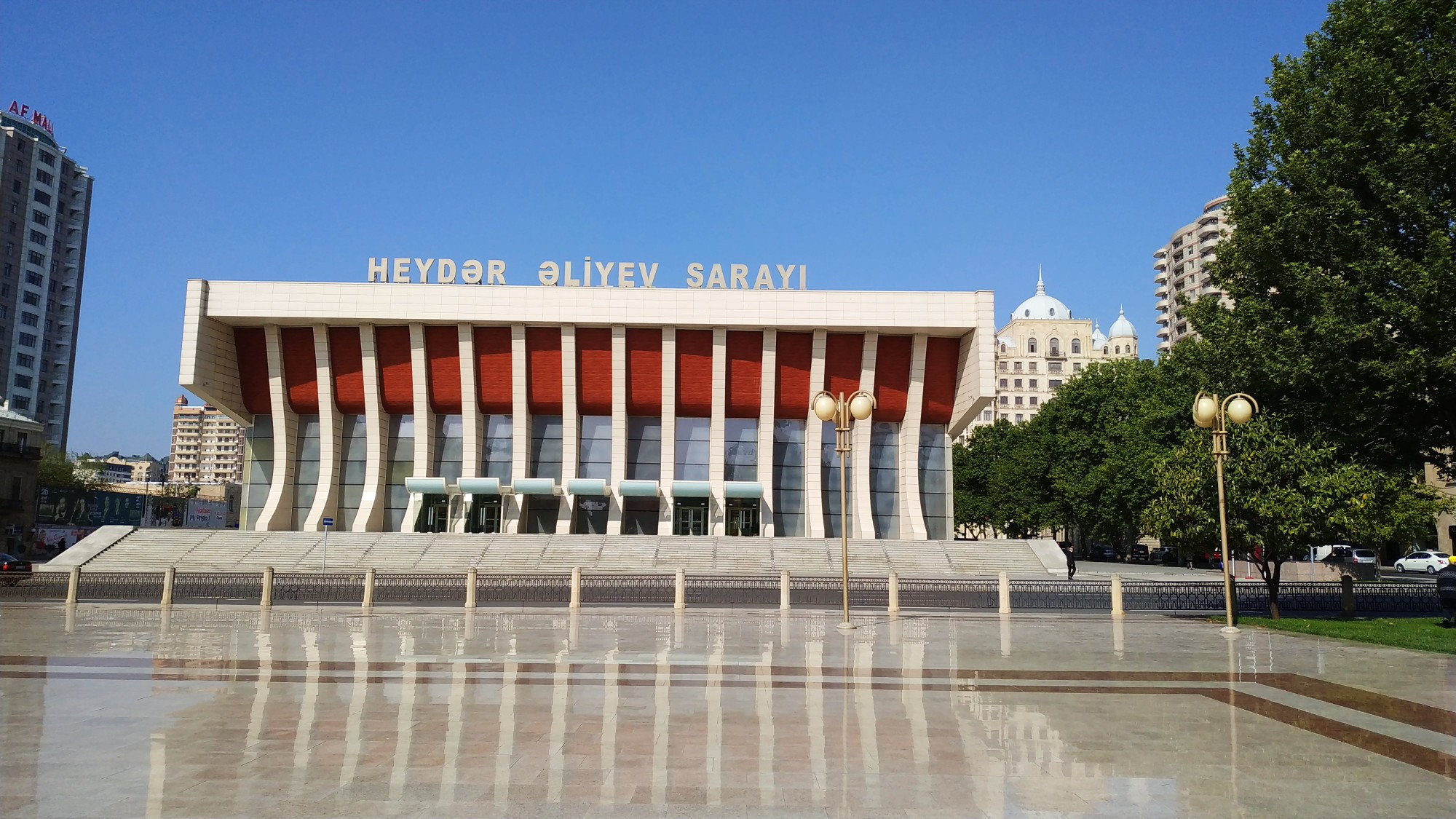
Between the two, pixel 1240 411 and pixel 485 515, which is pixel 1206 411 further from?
pixel 485 515

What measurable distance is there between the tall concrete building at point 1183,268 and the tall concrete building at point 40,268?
15798cm

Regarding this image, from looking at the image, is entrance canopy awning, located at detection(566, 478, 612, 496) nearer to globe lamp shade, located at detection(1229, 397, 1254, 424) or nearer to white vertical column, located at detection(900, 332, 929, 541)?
white vertical column, located at detection(900, 332, 929, 541)

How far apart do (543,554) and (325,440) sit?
20.4 meters

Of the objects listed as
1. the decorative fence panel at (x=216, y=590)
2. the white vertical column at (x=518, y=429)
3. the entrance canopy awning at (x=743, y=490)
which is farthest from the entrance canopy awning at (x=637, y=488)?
the decorative fence panel at (x=216, y=590)

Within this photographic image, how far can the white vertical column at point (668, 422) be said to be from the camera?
59.0 meters

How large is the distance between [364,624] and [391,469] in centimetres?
3889

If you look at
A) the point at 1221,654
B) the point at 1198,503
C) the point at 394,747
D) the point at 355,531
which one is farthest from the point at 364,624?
the point at 355,531

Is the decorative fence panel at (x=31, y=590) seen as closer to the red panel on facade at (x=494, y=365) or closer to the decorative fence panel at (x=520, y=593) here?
the decorative fence panel at (x=520, y=593)

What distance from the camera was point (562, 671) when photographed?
1641cm

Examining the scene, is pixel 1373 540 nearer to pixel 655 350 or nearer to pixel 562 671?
pixel 562 671

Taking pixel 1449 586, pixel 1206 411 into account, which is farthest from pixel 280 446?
pixel 1449 586

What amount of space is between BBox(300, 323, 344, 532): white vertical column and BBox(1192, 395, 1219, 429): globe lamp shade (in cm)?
5250

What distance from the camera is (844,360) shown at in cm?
6053

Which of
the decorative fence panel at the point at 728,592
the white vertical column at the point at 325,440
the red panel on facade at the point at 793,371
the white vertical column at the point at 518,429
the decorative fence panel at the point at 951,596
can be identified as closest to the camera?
the decorative fence panel at the point at 951,596
